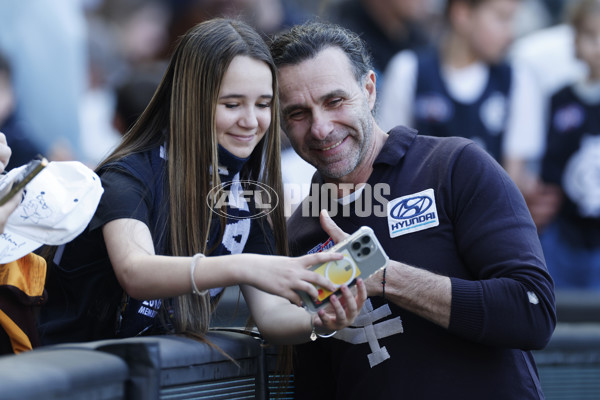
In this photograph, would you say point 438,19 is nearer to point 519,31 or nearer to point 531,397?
point 519,31

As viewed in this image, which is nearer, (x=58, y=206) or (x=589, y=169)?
(x=58, y=206)

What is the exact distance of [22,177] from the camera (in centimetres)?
190

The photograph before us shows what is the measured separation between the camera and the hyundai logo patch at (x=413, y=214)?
2.60 m

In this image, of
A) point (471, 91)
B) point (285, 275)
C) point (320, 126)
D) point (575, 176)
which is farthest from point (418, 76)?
point (285, 275)

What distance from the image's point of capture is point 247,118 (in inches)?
97.3

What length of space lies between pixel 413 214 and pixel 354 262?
54cm

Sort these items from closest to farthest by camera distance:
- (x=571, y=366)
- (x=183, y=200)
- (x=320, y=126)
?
1. (x=183, y=200)
2. (x=320, y=126)
3. (x=571, y=366)

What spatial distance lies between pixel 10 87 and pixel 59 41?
39 cm

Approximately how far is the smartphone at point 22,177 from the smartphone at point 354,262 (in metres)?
0.72

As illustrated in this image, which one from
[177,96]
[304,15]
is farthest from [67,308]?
[304,15]

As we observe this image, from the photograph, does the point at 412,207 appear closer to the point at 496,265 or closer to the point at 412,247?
the point at 412,247

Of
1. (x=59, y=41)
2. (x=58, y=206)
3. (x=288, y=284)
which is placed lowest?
(x=288, y=284)

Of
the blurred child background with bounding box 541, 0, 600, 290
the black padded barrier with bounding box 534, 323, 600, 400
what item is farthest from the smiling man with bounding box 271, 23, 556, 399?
the blurred child background with bounding box 541, 0, 600, 290

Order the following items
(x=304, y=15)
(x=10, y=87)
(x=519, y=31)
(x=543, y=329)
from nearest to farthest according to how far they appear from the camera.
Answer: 1. (x=543, y=329)
2. (x=10, y=87)
3. (x=304, y=15)
4. (x=519, y=31)
